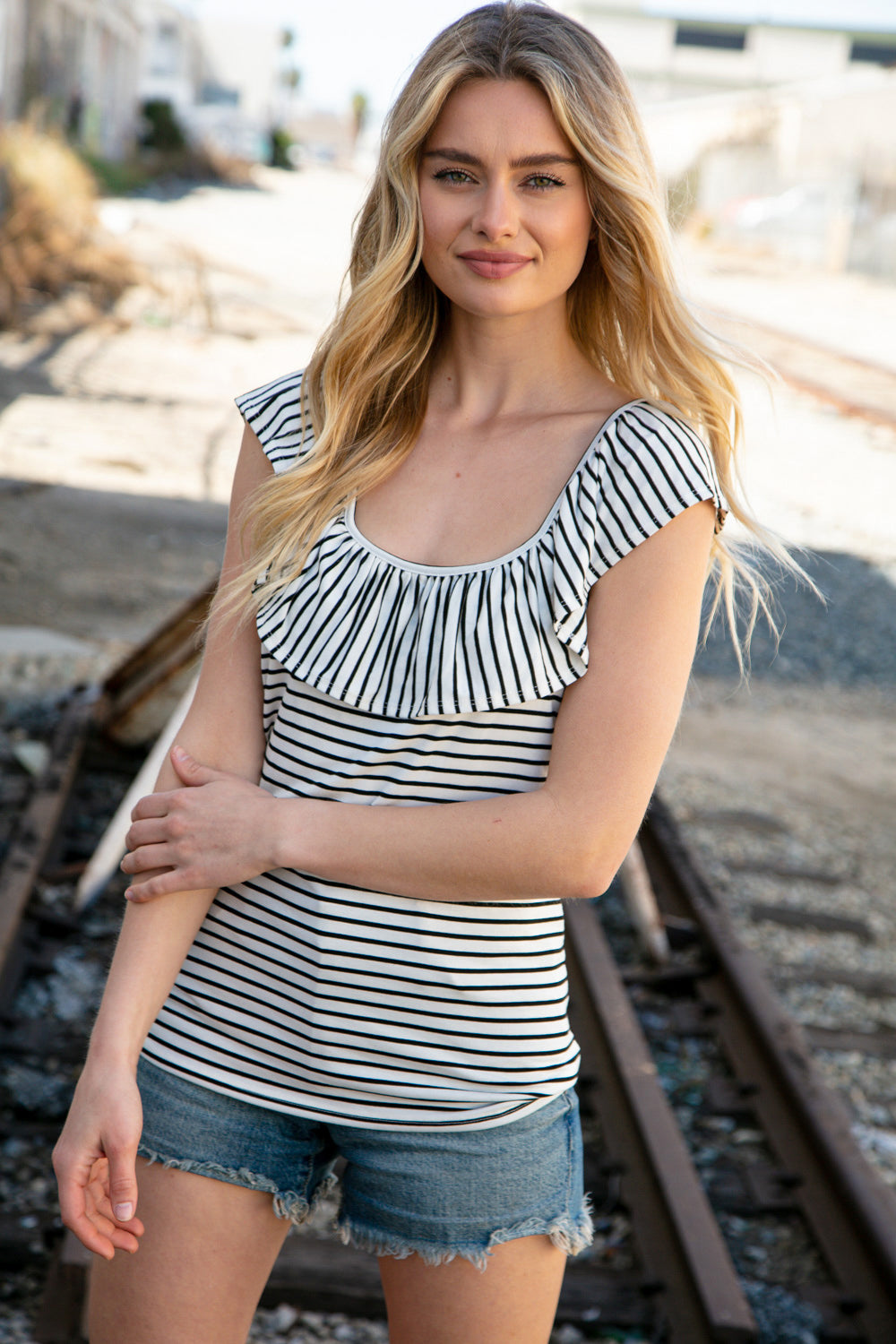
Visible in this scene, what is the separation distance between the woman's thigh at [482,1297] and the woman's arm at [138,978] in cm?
37

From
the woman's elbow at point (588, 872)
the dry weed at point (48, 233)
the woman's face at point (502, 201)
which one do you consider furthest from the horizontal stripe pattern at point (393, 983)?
the dry weed at point (48, 233)

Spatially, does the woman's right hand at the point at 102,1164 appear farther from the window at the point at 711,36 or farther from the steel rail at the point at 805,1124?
the window at the point at 711,36

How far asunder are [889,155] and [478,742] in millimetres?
39673

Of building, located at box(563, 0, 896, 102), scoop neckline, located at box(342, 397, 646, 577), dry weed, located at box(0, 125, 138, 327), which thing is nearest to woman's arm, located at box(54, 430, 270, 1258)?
scoop neckline, located at box(342, 397, 646, 577)

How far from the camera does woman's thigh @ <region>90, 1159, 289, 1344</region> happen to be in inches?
63.4

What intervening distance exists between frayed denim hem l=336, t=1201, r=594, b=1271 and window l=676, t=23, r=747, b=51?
87319 mm

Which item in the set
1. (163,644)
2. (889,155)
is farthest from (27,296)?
(889,155)

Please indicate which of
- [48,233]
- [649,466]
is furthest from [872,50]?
[649,466]

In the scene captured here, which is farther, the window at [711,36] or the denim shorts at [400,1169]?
the window at [711,36]

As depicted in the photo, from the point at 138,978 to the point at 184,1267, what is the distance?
0.36m

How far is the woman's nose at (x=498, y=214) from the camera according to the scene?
65.3 inches

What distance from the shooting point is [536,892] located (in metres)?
1.62

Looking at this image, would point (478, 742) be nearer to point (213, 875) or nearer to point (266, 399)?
point (213, 875)

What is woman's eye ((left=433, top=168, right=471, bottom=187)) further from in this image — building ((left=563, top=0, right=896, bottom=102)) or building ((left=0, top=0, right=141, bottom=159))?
building ((left=563, top=0, right=896, bottom=102))
